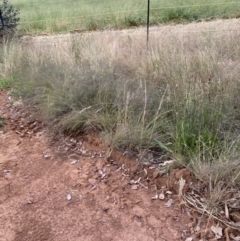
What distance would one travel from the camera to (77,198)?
2.35m

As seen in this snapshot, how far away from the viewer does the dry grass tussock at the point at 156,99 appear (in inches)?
92.9

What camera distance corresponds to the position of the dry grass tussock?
236cm

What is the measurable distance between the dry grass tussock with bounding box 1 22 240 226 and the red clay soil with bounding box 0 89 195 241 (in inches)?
9.2

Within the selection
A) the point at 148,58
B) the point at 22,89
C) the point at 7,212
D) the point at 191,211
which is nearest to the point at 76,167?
the point at 7,212

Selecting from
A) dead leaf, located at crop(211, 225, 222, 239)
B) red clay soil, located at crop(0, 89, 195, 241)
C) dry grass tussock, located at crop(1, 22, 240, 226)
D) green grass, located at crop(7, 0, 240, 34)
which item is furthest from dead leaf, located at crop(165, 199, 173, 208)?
green grass, located at crop(7, 0, 240, 34)

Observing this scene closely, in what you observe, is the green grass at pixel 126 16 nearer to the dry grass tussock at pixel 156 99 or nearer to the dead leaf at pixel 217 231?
the dry grass tussock at pixel 156 99

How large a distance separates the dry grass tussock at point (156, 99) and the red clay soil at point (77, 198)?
0.23 m

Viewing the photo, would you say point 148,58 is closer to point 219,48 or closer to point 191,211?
point 219,48

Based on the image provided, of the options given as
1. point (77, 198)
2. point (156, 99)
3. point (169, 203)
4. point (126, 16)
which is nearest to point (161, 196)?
point (169, 203)

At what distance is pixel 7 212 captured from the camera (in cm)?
227

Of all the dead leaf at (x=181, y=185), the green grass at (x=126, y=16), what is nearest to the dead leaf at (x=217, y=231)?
the dead leaf at (x=181, y=185)

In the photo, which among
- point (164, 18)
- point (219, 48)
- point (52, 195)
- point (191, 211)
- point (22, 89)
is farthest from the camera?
point (164, 18)

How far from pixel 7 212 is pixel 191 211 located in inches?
50.6

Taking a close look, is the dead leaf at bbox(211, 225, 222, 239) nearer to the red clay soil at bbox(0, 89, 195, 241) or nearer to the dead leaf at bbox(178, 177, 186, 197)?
the red clay soil at bbox(0, 89, 195, 241)
